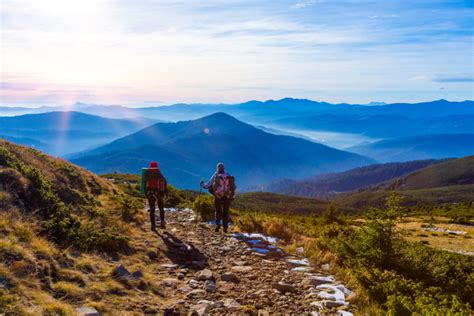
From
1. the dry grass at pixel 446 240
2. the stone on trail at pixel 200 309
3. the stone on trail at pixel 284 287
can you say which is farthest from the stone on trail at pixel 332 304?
the dry grass at pixel 446 240

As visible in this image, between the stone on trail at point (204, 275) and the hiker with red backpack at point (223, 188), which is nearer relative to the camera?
the stone on trail at point (204, 275)

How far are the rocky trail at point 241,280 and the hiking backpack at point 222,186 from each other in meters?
2.36

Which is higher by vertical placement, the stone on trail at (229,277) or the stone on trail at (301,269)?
the stone on trail at (229,277)

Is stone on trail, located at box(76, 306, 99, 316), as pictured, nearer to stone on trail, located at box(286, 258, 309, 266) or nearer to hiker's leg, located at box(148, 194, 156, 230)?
stone on trail, located at box(286, 258, 309, 266)

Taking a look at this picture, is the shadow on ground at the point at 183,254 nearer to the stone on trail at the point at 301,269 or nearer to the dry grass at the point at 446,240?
the stone on trail at the point at 301,269

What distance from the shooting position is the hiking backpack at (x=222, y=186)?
14.7 m

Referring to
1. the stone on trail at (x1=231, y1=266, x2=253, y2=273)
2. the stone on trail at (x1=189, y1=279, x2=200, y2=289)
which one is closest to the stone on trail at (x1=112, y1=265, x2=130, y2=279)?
the stone on trail at (x1=189, y1=279, x2=200, y2=289)

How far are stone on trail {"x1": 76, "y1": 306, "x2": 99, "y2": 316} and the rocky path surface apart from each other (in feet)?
4.46

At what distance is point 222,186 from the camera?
14.7 m

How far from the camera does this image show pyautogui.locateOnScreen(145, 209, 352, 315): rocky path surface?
22.3ft

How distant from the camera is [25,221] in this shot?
26.3ft

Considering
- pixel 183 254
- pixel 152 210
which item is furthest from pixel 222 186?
pixel 183 254

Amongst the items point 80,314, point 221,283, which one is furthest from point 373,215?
point 80,314

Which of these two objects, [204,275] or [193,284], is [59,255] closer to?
[193,284]
